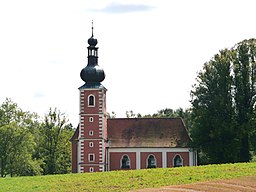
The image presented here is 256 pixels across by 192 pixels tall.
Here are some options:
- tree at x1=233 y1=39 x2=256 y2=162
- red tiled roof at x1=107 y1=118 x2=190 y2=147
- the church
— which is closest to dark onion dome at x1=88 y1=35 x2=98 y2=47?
the church

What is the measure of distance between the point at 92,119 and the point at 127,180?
94.0 ft

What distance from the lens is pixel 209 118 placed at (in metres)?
57.8

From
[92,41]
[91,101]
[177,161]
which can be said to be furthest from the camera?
[177,161]

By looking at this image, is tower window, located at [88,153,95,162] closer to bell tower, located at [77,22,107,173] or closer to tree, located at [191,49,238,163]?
bell tower, located at [77,22,107,173]

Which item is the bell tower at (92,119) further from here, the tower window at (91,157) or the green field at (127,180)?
the green field at (127,180)

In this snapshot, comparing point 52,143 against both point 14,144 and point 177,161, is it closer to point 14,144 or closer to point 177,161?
point 14,144

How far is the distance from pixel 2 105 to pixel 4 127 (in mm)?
2891

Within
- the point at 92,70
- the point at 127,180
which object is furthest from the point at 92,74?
the point at 127,180

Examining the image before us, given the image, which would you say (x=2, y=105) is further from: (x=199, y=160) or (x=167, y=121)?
(x=199, y=160)

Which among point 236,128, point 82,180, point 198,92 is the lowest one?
point 82,180

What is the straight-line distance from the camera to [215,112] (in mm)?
58156

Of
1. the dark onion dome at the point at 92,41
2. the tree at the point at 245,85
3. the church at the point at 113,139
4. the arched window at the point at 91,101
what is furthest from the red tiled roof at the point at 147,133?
the dark onion dome at the point at 92,41

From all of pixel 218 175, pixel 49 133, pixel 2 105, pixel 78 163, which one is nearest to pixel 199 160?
pixel 78 163

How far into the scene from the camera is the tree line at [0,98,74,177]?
6325cm
